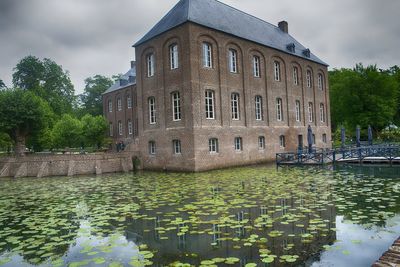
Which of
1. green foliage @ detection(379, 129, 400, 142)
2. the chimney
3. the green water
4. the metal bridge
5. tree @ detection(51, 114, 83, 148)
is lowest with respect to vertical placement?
the green water

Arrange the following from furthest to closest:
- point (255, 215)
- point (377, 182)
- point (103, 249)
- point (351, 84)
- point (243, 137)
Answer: point (351, 84) → point (243, 137) → point (377, 182) → point (255, 215) → point (103, 249)

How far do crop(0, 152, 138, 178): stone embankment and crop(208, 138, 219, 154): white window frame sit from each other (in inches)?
241

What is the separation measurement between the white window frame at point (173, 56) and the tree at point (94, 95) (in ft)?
109

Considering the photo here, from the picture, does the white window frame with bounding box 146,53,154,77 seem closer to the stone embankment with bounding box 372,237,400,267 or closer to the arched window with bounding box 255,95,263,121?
the arched window with bounding box 255,95,263,121

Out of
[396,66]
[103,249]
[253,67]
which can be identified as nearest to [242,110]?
[253,67]

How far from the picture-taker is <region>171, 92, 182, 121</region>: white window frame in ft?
64.5

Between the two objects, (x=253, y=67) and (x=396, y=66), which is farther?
(x=396, y=66)

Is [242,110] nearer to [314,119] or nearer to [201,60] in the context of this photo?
[201,60]

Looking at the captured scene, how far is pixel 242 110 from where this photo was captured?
72.2 ft

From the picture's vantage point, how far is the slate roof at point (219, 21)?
19906 mm

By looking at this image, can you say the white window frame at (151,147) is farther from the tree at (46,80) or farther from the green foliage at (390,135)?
the green foliage at (390,135)

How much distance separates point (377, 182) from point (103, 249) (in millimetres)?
9841

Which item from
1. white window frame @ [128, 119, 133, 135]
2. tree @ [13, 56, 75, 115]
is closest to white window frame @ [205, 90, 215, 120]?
white window frame @ [128, 119, 133, 135]

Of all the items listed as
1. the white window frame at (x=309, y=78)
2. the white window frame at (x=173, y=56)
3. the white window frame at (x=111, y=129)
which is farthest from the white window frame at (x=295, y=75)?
the white window frame at (x=111, y=129)
